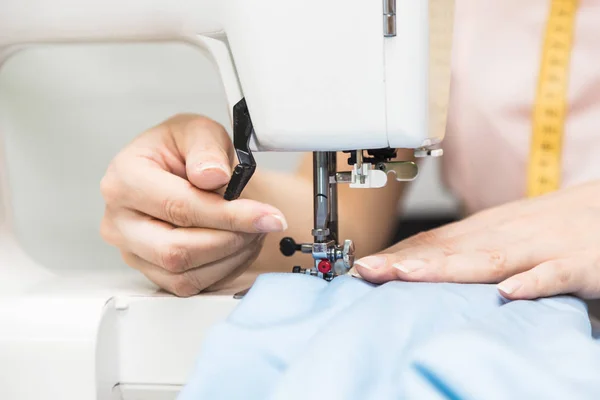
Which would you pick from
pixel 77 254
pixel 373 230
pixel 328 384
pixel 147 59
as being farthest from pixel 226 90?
pixel 77 254

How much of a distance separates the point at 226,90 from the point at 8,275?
0.44m

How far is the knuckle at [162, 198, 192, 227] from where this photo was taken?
777 mm

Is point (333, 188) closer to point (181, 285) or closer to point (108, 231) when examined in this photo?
point (181, 285)

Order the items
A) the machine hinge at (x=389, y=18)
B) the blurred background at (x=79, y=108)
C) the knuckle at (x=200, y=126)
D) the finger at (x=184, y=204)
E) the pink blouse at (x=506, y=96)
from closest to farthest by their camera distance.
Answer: the machine hinge at (x=389, y=18), the finger at (x=184, y=204), the knuckle at (x=200, y=126), the pink blouse at (x=506, y=96), the blurred background at (x=79, y=108)

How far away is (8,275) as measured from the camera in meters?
0.95

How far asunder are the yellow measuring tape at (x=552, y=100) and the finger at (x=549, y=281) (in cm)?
55

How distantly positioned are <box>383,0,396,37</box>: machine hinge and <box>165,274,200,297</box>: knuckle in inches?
14.3

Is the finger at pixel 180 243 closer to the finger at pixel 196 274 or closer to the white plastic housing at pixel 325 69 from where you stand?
the finger at pixel 196 274

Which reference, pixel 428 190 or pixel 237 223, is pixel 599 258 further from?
pixel 428 190

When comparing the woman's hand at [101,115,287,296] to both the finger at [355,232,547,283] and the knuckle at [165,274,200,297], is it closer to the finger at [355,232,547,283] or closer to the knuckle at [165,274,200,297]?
the knuckle at [165,274,200,297]

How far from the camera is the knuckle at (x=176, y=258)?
2.60ft

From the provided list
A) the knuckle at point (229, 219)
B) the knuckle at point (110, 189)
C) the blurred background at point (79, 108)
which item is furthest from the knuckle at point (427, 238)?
the blurred background at point (79, 108)

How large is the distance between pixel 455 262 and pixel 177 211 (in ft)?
1.02

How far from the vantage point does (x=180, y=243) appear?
79 cm
